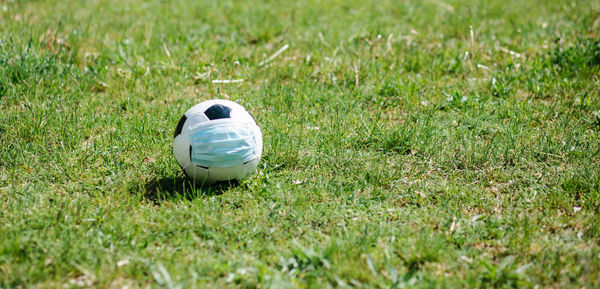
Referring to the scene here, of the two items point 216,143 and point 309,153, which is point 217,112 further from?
point 309,153

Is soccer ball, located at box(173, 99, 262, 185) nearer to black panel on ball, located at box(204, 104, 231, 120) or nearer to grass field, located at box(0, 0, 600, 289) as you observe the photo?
black panel on ball, located at box(204, 104, 231, 120)

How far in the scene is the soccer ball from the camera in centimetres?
397

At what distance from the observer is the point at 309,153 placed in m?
4.87

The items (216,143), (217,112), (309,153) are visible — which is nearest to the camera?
(216,143)

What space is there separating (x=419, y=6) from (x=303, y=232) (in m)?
6.26

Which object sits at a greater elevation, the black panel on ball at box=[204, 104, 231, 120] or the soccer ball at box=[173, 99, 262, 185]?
the black panel on ball at box=[204, 104, 231, 120]

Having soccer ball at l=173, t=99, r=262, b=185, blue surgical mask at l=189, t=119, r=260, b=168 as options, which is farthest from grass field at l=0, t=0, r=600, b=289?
blue surgical mask at l=189, t=119, r=260, b=168

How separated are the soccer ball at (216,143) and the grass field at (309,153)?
191 mm

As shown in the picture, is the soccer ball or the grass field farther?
the soccer ball

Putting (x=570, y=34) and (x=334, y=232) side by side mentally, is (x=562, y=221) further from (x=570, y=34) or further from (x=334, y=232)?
(x=570, y=34)

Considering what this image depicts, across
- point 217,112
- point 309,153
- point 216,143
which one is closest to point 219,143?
point 216,143

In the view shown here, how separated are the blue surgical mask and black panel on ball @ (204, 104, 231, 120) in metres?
0.05

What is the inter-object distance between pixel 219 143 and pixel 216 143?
2 cm

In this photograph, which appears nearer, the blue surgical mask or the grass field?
the grass field
